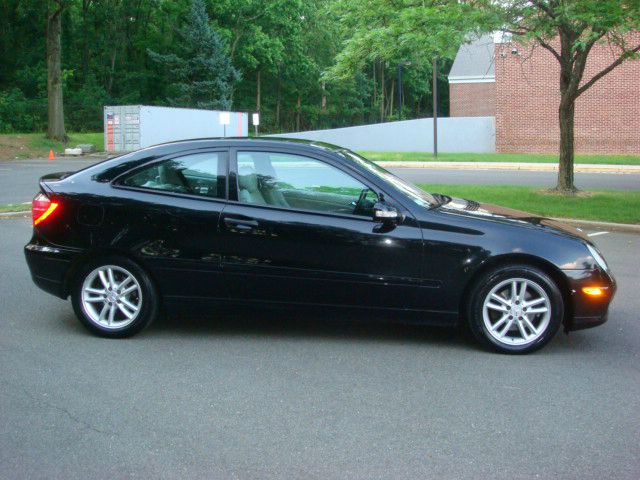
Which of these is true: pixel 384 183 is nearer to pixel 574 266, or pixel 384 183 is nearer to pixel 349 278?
pixel 349 278

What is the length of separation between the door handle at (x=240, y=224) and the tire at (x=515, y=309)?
170 centimetres

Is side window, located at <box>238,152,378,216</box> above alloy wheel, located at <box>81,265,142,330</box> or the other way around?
above

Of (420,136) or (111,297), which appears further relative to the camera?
(420,136)

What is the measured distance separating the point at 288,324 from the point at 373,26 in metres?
10.6

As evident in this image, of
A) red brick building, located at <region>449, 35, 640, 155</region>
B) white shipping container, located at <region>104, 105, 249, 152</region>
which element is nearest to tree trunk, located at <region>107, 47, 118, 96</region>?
white shipping container, located at <region>104, 105, 249, 152</region>

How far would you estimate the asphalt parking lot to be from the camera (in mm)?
4070

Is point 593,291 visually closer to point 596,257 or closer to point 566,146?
point 596,257

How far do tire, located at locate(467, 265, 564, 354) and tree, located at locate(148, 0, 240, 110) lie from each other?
50265 mm

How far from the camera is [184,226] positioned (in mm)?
6156

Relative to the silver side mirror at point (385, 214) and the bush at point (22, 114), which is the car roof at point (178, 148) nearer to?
the silver side mirror at point (385, 214)

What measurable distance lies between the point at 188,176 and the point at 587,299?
3.15 meters

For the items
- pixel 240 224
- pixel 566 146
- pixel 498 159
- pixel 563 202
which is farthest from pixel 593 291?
pixel 498 159

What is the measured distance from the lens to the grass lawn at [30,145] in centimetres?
3603

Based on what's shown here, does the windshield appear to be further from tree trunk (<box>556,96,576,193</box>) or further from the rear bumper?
tree trunk (<box>556,96,576,193</box>)
